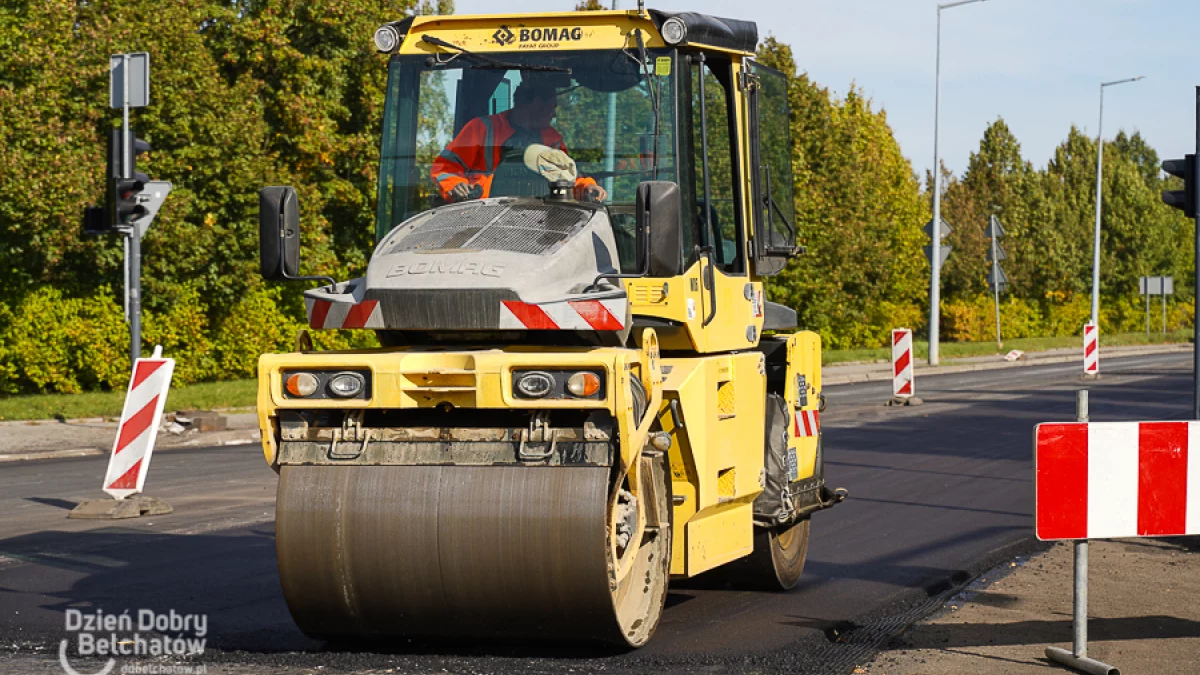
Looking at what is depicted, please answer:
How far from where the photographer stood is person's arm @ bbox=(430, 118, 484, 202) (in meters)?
8.19

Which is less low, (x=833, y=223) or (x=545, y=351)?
(x=833, y=223)

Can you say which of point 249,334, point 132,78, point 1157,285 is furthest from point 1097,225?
point 132,78

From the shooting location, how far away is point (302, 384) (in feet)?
22.7

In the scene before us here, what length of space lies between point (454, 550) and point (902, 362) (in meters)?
19.9

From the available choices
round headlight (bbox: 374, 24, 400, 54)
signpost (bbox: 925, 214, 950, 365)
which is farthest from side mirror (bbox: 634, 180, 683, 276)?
signpost (bbox: 925, 214, 950, 365)

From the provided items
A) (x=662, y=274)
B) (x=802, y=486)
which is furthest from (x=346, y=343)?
(x=662, y=274)

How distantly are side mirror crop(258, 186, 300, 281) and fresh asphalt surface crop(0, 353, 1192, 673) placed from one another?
1.73m

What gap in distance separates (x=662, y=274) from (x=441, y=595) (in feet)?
5.55

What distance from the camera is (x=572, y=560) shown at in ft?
21.6

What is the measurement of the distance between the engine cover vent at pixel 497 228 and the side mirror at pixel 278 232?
517 mm

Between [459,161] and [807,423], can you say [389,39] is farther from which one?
[807,423]

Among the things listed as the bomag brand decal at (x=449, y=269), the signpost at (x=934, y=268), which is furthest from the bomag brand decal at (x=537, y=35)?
the signpost at (x=934, y=268)

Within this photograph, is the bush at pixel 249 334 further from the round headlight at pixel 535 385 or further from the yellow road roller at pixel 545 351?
the round headlight at pixel 535 385

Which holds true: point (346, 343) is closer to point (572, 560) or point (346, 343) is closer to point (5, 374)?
point (5, 374)
